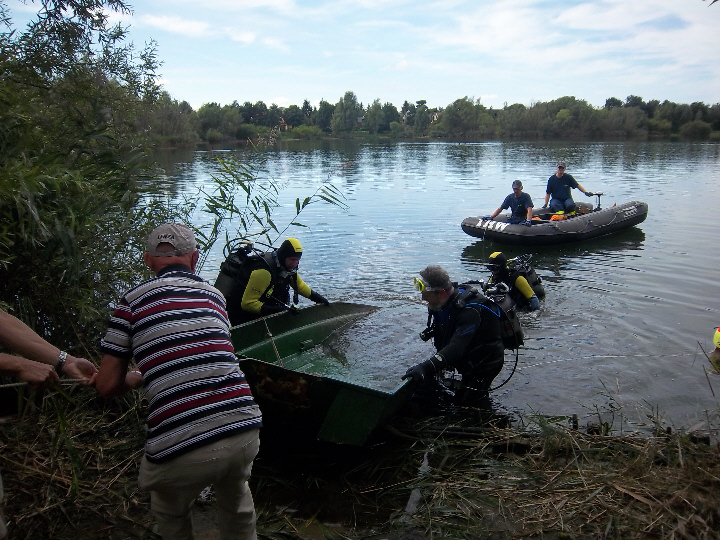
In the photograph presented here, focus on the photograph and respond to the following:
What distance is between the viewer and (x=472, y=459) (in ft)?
14.9

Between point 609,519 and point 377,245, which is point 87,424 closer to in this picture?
point 609,519

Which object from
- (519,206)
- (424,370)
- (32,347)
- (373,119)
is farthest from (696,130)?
(32,347)

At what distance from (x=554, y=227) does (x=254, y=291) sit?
9641 mm

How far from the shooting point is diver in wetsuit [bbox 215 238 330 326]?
20.8 feet

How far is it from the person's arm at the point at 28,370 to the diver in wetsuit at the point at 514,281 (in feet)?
20.2

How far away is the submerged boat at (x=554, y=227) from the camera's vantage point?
45.4ft

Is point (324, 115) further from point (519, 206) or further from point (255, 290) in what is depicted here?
point (255, 290)

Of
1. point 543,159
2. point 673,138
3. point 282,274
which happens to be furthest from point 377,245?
point 673,138

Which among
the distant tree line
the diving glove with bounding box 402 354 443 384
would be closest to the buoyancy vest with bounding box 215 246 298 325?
Answer: the diving glove with bounding box 402 354 443 384

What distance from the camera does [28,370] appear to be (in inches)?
95.5

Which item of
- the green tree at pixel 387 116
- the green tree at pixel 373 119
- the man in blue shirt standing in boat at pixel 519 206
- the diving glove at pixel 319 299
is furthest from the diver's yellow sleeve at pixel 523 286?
the green tree at pixel 387 116

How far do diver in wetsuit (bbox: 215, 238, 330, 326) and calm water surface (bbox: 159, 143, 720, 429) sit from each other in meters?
1.20

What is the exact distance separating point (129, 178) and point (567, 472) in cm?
471

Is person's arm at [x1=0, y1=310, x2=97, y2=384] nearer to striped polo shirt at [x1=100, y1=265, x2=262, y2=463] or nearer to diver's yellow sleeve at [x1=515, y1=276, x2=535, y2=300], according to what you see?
striped polo shirt at [x1=100, y1=265, x2=262, y2=463]
